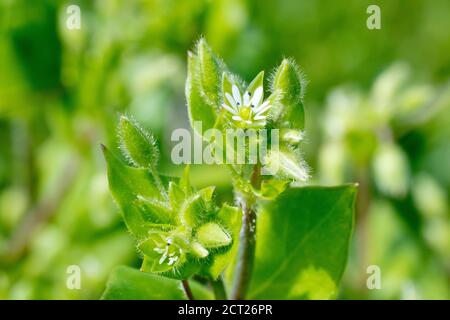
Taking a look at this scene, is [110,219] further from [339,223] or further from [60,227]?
[339,223]

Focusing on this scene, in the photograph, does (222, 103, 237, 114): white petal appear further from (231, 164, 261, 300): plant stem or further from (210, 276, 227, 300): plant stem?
(210, 276, 227, 300): plant stem

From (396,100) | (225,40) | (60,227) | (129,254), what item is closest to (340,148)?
(396,100)

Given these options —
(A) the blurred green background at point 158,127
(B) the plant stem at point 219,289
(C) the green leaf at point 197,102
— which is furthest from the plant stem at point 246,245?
(A) the blurred green background at point 158,127

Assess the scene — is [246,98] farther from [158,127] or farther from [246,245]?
[158,127]

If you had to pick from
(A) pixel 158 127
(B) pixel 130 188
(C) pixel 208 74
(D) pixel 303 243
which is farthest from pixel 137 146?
(A) pixel 158 127

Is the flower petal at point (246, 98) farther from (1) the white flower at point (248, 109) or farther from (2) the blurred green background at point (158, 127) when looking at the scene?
(2) the blurred green background at point (158, 127)
